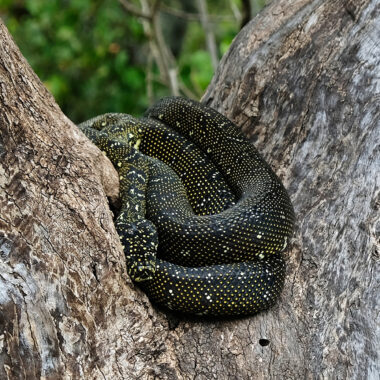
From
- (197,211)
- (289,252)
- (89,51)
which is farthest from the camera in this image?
(89,51)

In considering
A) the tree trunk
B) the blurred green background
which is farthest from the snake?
the blurred green background

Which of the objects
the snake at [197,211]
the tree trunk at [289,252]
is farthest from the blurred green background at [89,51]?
the tree trunk at [289,252]

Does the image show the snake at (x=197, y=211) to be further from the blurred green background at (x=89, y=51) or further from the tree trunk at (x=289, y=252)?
the blurred green background at (x=89, y=51)

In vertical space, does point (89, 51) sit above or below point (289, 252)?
above

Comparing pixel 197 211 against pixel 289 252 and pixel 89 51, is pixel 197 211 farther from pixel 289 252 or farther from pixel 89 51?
pixel 89 51

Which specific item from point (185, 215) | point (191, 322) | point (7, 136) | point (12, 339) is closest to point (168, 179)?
point (185, 215)

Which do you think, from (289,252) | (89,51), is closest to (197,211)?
(289,252)
